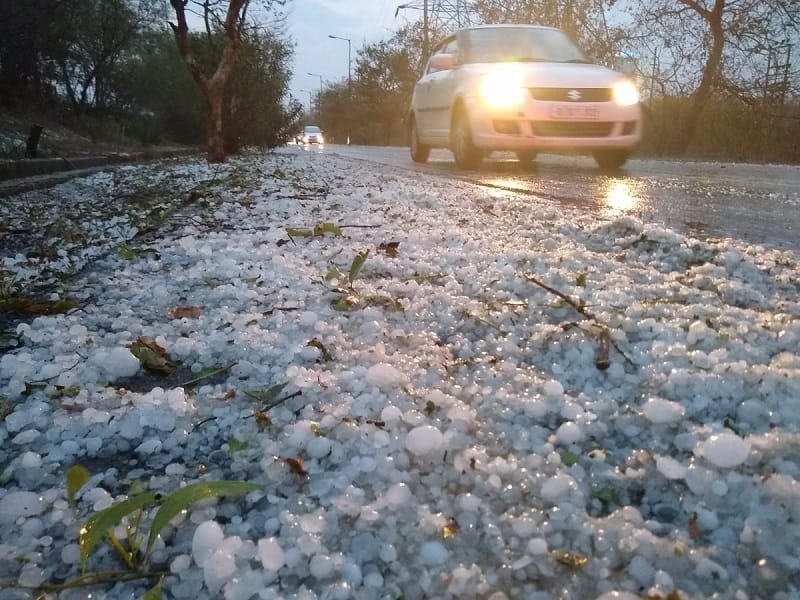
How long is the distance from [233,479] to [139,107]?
17.1 m

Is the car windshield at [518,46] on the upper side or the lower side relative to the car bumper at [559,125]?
upper

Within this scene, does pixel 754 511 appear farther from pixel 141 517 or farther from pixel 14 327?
pixel 14 327

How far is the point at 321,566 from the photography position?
714mm

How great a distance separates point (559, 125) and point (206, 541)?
5.74 m

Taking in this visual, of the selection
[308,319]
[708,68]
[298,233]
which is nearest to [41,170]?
[298,233]

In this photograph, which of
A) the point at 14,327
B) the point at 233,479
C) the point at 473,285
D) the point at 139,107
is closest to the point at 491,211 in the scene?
the point at 473,285

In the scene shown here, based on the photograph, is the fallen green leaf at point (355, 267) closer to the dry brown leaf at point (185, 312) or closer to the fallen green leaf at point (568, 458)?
the dry brown leaf at point (185, 312)

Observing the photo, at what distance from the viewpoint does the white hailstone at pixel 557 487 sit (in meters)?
0.83

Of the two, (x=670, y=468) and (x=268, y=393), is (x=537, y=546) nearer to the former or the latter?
(x=670, y=468)

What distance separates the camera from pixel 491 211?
10.1 ft

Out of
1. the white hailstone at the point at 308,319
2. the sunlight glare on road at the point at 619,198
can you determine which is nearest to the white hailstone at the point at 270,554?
the white hailstone at the point at 308,319

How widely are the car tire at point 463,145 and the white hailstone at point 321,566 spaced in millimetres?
6060

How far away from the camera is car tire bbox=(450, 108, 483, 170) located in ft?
21.6

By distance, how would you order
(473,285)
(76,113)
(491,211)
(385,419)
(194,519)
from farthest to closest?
1. (76,113)
2. (491,211)
3. (473,285)
4. (385,419)
5. (194,519)
